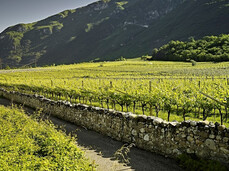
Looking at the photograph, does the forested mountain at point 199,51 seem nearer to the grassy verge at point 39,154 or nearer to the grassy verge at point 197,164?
the grassy verge at point 197,164

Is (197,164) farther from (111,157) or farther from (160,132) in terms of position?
(111,157)

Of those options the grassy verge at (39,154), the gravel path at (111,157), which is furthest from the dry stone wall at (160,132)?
the grassy verge at (39,154)

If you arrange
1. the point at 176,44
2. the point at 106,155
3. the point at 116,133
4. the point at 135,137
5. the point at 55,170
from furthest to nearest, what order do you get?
the point at 176,44 → the point at 116,133 → the point at 135,137 → the point at 106,155 → the point at 55,170

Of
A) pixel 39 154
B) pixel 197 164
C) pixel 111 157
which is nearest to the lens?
pixel 39 154

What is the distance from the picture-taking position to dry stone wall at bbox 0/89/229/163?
7930 millimetres

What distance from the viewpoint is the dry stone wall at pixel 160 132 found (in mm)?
7930

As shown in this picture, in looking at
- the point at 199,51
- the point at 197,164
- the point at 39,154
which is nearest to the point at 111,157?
the point at 39,154

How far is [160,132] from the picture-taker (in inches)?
383

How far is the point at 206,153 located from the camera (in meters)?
8.18

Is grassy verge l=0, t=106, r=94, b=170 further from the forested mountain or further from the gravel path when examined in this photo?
the forested mountain

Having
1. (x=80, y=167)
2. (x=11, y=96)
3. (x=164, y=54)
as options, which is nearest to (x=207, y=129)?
(x=80, y=167)

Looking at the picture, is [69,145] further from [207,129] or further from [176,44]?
[176,44]

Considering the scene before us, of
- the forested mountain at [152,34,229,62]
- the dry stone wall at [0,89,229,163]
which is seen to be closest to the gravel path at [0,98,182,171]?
the dry stone wall at [0,89,229,163]

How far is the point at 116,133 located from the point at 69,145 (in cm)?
430
